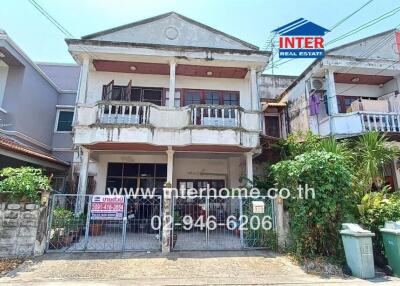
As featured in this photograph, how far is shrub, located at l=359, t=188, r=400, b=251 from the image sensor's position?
6.65 meters

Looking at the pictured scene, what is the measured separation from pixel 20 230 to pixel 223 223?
5.64 meters

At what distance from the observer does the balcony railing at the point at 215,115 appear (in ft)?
33.1

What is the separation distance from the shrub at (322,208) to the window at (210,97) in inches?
235

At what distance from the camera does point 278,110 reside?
14781mm

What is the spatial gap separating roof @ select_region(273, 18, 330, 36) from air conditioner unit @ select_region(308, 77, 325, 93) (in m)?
3.22

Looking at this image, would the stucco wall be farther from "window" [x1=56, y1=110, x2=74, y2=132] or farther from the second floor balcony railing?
the second floor balcony railing

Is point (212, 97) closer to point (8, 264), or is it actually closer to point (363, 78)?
point (363, 78)

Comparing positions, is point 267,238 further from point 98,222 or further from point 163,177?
point 163,177

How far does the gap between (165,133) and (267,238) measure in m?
4.97

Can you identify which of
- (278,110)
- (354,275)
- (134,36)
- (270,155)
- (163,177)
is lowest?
(354,275)

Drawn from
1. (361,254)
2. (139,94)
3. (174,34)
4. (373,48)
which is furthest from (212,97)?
(361,254)

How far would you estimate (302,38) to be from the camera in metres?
9.21

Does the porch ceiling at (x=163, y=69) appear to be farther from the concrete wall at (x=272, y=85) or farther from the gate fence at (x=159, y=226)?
the gate fence at (x=159, y=226)

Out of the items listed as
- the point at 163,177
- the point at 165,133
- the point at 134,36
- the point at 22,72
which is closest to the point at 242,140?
the point at 165,133
